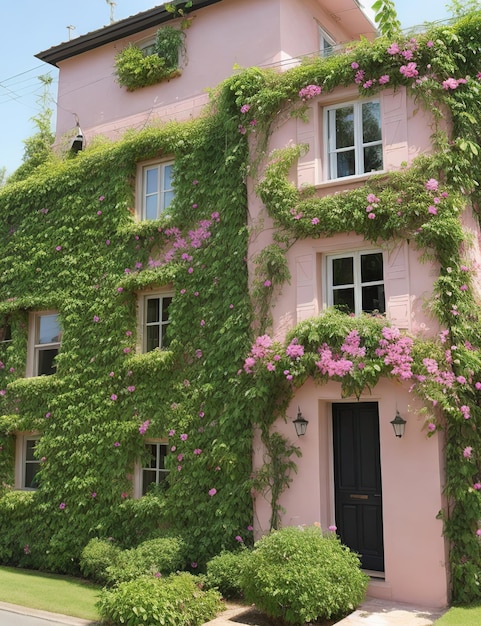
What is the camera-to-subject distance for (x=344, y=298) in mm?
10945

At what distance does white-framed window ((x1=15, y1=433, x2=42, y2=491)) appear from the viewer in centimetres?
1433

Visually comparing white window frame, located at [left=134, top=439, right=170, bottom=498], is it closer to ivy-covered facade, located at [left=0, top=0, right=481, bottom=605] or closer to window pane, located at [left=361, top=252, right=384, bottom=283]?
ivy-covered facade, located at [left=0, top=0, right=481, bottom=605]

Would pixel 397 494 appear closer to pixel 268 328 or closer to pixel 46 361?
pixel 268 328

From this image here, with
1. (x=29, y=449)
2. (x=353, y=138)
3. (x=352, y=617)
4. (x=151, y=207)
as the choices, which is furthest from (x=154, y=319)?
(x=352, y=617)

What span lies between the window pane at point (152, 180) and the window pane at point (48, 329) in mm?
3592

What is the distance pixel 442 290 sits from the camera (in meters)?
9.78

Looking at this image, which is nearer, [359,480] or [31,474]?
[359,480]

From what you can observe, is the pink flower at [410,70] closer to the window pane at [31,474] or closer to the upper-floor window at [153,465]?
the upper-floor window at [153,465]

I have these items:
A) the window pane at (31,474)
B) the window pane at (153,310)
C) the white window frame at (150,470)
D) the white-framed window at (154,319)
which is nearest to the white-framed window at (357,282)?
the white-framed window at (154,319)

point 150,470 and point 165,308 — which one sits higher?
point 165,308

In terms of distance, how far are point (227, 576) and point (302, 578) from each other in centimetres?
192

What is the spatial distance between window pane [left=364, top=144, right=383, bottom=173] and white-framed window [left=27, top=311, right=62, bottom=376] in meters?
7.63

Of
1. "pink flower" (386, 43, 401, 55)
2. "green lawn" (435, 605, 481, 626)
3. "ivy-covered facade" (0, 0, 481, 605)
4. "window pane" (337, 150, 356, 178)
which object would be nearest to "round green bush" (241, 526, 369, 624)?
"green lawn" (435, 605, 481, 626)

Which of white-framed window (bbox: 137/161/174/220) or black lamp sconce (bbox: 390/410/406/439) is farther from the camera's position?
white-framed window (bbox: 137/161/174/220)
